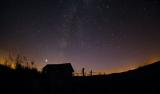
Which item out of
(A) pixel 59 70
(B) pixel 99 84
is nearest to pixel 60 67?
(A) pixel 59 70

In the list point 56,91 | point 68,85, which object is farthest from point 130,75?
point 56,91

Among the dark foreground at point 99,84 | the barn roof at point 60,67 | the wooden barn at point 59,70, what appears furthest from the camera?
the barn roof at point 60,67

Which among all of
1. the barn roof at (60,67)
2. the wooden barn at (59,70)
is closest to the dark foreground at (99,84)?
the wooden barn at (59,70)

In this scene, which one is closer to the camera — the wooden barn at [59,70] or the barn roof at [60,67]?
the wooden barn at [59,70]

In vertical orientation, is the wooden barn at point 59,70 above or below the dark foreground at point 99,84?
above

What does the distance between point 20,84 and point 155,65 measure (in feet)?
58.3

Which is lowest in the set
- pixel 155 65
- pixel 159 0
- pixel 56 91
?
pixel 56 91

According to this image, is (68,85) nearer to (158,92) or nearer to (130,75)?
(130,75)

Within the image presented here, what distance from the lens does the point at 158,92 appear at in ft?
30.1

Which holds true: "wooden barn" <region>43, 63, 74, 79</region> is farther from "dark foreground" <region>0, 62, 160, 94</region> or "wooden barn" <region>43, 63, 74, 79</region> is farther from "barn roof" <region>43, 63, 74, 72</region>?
"dark foreground" <region>0, 62, 160, 94</region>

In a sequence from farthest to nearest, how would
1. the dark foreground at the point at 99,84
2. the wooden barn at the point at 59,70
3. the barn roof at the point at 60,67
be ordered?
1. the barn roof at the point at 60,67
2. the wooden barn at the point at 59,70
3. the dark foreground at the point at 99,84

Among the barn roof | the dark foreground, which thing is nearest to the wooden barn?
the barn roof

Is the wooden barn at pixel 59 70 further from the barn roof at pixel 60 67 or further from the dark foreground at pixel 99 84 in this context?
the dark foreground at pixel 99 84

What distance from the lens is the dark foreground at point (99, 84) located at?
9747 millimetres
